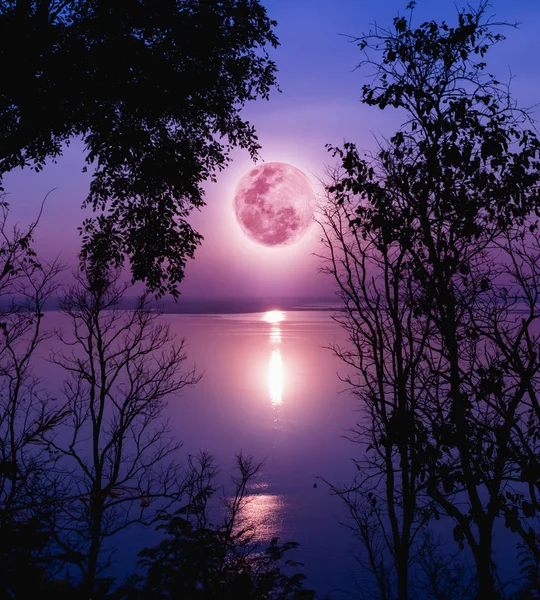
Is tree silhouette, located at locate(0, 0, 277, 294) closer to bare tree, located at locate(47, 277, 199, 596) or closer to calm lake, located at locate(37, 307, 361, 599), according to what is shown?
bare tree, located at locate(47, 277, 199, 596)

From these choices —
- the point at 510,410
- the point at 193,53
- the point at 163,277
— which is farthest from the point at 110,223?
the point at 510,410

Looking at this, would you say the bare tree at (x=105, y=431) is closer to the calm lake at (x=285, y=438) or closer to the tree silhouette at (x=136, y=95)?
the tree silhouette at (x=136, y=95)

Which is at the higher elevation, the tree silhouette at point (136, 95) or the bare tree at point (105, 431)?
the tree silhouette at point (136, 95)

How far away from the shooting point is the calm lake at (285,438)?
7575cm

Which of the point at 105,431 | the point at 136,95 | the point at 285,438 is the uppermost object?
the point at 136,95

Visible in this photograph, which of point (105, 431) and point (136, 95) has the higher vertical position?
point (136, 95)

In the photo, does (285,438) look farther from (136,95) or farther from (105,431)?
(136,95)

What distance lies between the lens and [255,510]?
7912 cm

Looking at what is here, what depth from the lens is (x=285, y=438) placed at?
10806cm

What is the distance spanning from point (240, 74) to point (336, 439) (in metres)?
105

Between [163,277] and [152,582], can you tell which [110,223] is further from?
[152,582]

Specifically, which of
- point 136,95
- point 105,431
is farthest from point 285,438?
point 136,95

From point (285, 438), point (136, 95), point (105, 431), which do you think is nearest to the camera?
point (136, 95)

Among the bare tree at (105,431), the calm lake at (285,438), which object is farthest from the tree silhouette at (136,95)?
the calm lake at (285,438)
